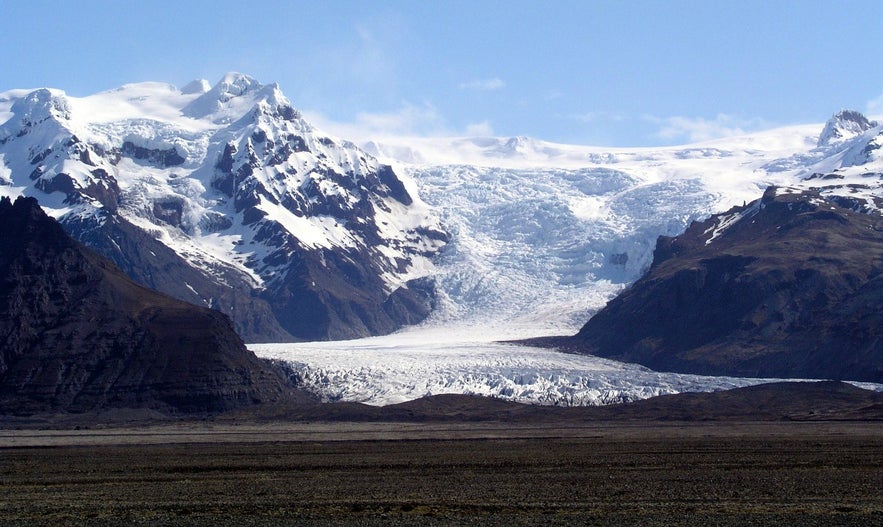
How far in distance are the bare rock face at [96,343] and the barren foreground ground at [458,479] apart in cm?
3429

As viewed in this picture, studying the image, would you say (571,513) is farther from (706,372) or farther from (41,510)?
(706,372)

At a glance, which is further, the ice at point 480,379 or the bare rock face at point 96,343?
the ice at point 480,379

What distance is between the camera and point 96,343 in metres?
155

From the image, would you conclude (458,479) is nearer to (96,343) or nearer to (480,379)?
(96,343)

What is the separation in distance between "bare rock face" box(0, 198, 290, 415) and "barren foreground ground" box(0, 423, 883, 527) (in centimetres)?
3429

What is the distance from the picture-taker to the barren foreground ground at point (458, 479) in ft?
175

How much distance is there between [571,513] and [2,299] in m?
120

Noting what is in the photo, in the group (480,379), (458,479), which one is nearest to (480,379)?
(480,379)

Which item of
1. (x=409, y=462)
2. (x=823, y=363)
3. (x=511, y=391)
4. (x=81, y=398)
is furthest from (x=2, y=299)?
(x=823, y=363)

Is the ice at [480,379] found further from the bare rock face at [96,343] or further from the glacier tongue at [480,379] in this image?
the bare rock face at [96,343]

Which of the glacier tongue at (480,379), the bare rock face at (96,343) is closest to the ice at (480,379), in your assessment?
the glacier tongue at (480,379)

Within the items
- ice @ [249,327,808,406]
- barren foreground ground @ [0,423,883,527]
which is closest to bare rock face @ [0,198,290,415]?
ice @ [249,327,808,406]

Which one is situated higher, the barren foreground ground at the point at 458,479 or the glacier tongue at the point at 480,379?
the glacier tongue at the point at 480,379

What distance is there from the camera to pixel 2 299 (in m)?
159
